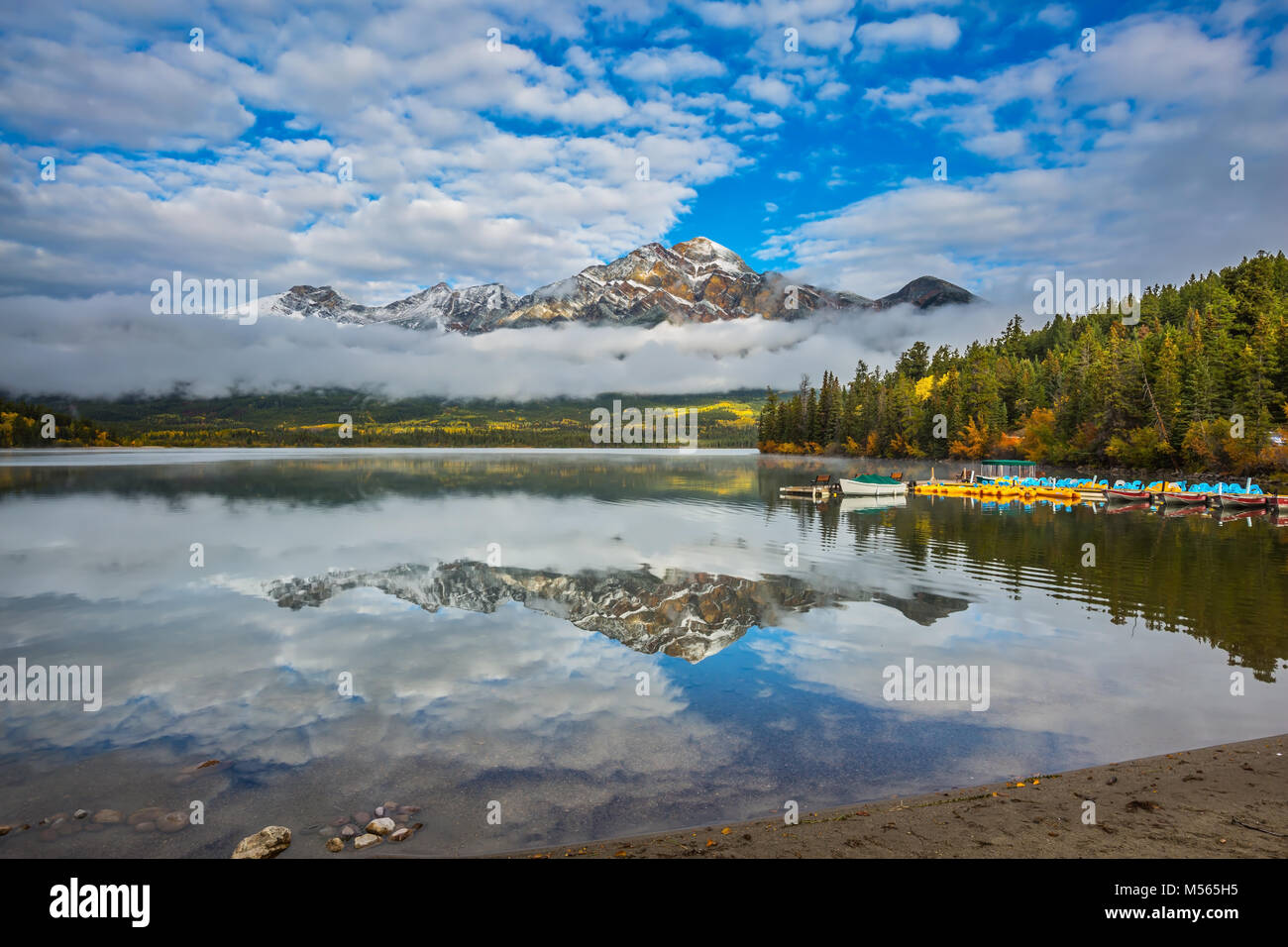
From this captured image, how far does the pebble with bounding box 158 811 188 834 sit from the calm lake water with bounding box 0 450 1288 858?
262 millimetres

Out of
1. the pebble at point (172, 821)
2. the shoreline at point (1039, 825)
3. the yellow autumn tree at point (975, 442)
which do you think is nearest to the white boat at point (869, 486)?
the shoreline at point (1039, 825)

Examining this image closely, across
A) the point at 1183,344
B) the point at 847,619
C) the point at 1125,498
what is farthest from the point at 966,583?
the point at 1183,344

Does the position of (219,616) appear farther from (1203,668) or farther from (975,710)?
(1203,668)

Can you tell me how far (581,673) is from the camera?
1903cm

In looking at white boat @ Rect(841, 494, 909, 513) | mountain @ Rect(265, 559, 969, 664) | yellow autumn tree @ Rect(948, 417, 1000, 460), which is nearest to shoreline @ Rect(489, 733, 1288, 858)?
mountain @ Rect(265, 559, 969, 664)

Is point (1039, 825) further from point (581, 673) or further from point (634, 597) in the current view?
point (634, 597)

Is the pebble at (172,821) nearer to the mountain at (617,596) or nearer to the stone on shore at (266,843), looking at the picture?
the stone on shore at (266,843)

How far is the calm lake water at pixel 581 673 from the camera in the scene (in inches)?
464

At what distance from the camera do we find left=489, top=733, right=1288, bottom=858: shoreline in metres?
8.95

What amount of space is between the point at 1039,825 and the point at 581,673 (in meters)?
12.0

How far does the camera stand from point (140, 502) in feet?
230

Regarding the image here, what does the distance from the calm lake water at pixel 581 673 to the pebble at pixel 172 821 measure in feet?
0.86

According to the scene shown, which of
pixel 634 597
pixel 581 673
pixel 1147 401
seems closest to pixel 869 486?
pixel 634 597

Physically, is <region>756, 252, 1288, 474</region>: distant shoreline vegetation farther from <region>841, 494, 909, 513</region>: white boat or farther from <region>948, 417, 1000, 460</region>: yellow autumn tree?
<region>841, 494, 909, 513</region>: white boat
